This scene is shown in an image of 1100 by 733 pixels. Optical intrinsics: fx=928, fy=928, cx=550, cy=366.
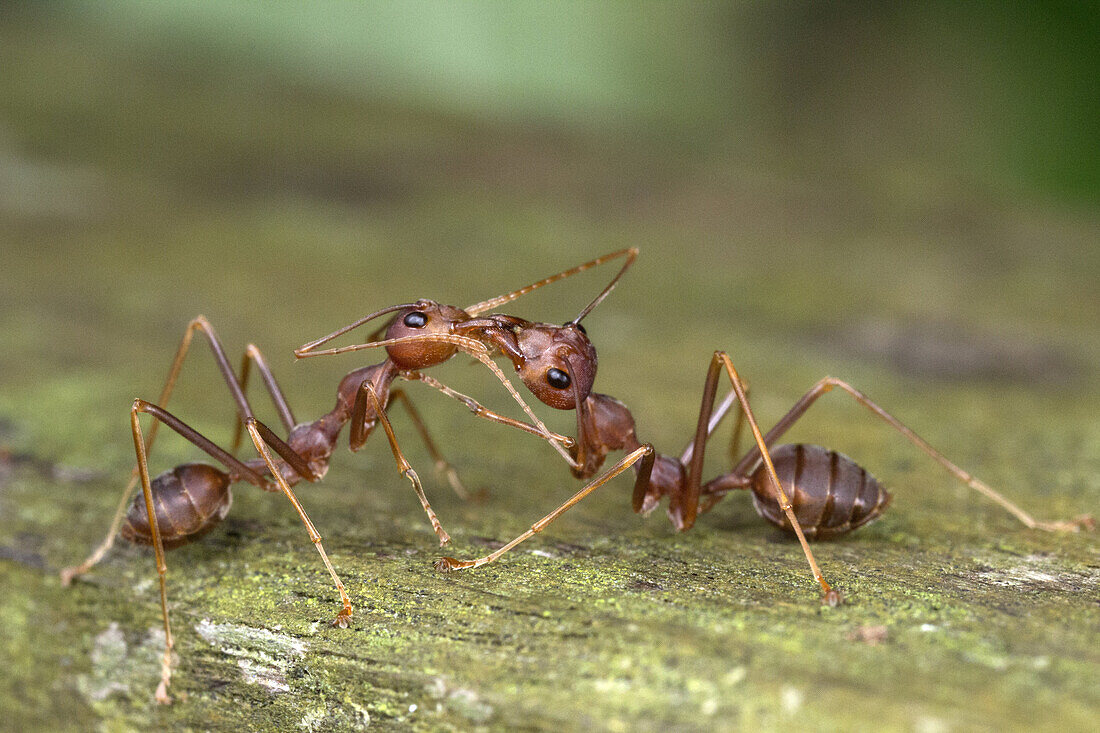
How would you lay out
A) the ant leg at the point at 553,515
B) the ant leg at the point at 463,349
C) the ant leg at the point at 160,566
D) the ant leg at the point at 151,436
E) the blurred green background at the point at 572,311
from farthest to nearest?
1. the ant leg at the point at 463,349
2. the ant leg at the point at 151,436
3. the ant leg at the point at 553,515
4. the ant leg at the point at 160,566
5. the blurred green background at the point at 572,311

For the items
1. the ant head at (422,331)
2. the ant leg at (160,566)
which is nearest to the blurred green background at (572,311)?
the ant leg at (160,566)

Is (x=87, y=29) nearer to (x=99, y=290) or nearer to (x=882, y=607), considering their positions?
(x=99, y=290)

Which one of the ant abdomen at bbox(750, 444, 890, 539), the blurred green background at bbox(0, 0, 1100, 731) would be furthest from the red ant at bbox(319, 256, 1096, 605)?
the blurred green background at bbox(0, 0, 1100, 731)

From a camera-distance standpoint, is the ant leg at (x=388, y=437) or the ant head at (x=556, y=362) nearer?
the ant leg at (x=388, y=437)

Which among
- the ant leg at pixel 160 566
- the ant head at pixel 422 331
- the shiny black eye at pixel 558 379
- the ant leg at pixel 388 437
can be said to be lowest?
the ant leg at pixel 160 566

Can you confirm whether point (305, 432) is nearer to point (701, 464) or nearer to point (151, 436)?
point (151, 436)

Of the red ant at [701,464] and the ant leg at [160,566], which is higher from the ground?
the red ant at [701,464]

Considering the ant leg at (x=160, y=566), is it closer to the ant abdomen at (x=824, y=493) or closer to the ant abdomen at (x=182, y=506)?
the ant abdomen at (x=182, y=506)
